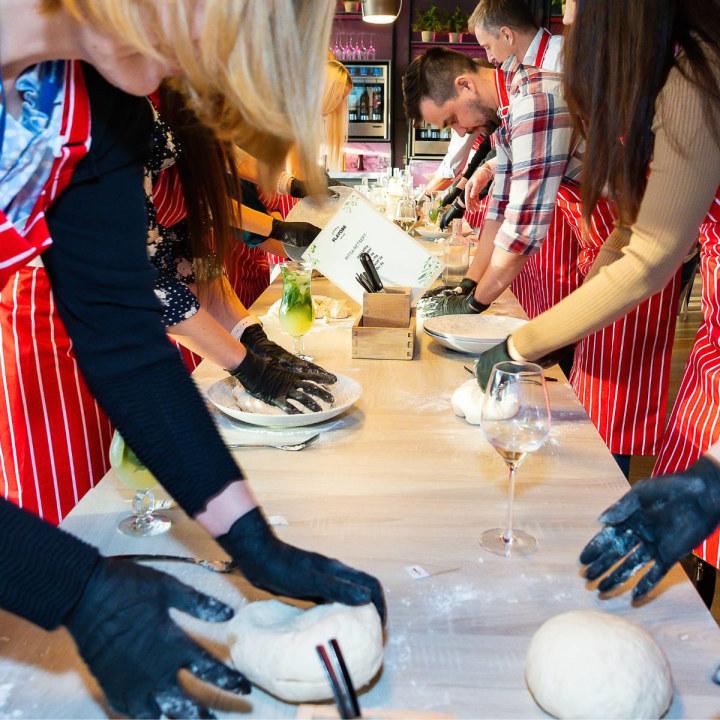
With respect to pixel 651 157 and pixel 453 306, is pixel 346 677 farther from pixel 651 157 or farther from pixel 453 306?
pixel 453 306

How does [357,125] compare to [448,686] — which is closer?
[448,686]

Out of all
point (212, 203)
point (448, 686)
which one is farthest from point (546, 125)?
point (448, 686)

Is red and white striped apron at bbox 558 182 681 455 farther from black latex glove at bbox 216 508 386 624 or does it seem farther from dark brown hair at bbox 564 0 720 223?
black latex glove at bbox 216 508 386 624

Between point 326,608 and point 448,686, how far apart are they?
5.6 inches

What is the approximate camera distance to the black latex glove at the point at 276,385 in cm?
141

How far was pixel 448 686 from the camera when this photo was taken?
2.56 ft

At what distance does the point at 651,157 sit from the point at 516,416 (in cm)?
71

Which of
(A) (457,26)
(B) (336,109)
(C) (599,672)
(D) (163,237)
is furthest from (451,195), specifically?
(A) (457,26)

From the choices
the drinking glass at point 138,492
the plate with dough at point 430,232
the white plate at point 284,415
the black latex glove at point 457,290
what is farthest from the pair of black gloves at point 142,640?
the plate with dough at point 430,232

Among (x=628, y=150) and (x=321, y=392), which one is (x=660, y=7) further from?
(x=321, y=392)

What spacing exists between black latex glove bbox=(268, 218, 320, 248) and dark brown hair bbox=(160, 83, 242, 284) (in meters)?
0.85

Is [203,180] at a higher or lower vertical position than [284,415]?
higher

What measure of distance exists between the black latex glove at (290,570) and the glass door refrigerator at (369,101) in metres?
7.95

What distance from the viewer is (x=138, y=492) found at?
108 centimetres
